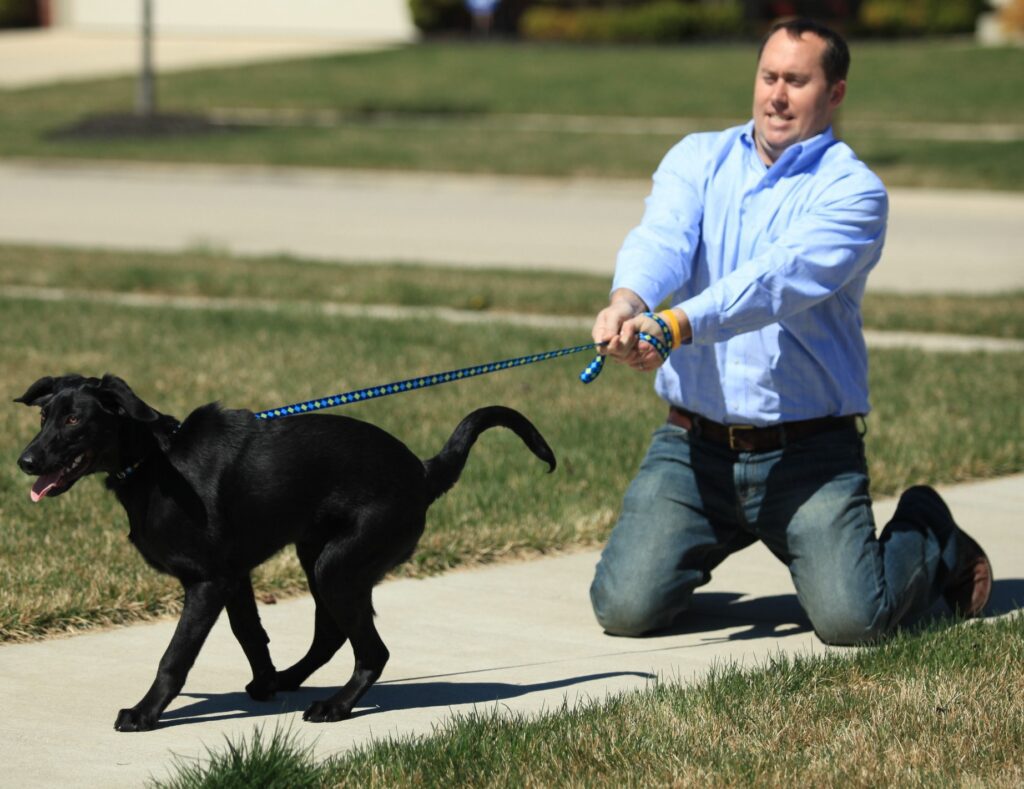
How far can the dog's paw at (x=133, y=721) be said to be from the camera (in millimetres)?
4164

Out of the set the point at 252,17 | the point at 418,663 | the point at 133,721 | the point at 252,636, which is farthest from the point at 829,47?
the point at 252,17

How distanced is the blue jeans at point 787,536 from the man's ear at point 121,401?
5.65 ft

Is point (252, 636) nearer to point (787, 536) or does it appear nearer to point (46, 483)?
point (46, 483)

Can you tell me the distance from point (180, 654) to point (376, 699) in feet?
Result: 2.09

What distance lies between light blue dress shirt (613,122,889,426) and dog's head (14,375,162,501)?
157cm

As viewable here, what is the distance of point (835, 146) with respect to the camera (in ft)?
17.4

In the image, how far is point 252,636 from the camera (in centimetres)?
444

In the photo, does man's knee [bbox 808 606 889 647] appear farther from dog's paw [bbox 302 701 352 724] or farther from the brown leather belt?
dog's paw [bbox 302 701 352 724]

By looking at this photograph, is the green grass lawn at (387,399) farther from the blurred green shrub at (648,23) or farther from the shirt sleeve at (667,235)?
the blurred green shrub at (648,23)

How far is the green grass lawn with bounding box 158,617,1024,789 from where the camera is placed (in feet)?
12.4

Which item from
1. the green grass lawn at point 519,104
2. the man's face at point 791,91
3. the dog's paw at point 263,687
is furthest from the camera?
the green grass lawn at point 519,104

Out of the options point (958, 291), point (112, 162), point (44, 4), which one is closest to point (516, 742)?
point (958, 291)

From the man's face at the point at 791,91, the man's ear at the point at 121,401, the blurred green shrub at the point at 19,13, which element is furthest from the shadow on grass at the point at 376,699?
the blurred green shrub at the point at 19,13

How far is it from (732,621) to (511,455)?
221 cm
